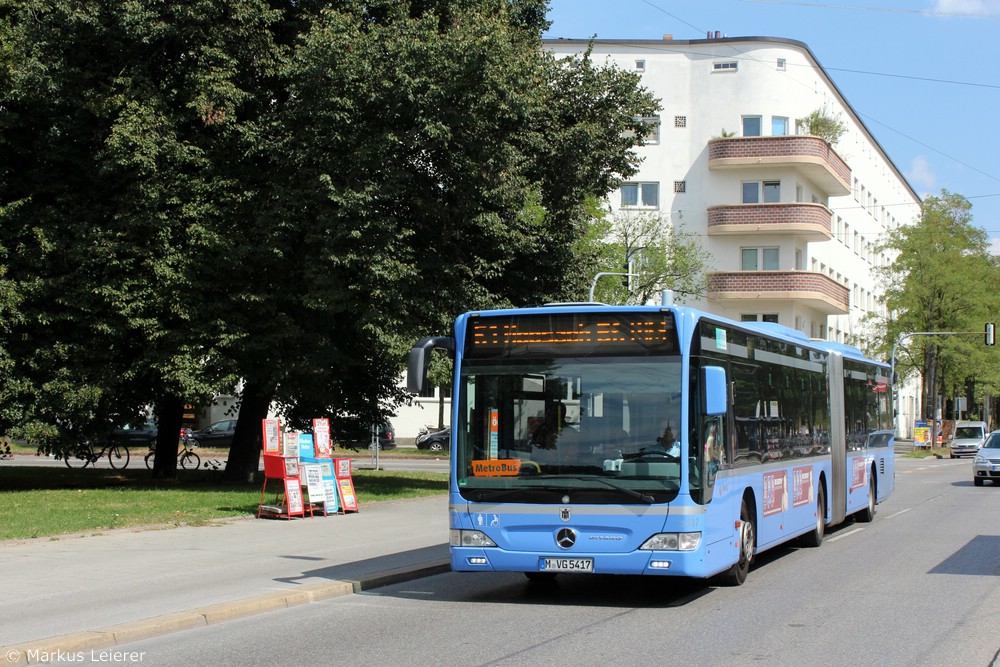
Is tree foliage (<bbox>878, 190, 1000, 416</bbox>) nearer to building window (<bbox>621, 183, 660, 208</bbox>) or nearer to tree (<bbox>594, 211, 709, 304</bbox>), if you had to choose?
building window (<bbox>621, 183, 660, 208</bbox>)

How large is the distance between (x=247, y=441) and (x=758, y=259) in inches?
1457

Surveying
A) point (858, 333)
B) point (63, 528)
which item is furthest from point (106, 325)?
point (858, 333)

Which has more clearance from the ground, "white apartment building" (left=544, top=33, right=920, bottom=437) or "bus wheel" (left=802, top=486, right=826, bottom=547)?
"white apartment building" (left=544, top=33, right=920, bottom=437)

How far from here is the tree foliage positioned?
6838 cm

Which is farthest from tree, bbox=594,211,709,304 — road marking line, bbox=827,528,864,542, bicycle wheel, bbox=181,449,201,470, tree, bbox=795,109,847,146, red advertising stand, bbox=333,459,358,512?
road marking line, bbox=827,528,864,542

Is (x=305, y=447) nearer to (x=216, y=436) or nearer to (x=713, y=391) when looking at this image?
(x=713, y=391)

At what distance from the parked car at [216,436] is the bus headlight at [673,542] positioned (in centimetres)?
4901

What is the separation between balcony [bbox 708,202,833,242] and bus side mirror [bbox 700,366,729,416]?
48.6 metres

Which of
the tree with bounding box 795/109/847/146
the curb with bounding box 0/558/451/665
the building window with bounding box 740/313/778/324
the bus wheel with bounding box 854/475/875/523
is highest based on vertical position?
the tree with bounding box 795/109/847/146

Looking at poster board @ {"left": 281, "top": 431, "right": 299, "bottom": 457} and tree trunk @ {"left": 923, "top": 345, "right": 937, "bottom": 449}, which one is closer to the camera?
poster board @ {"left": 281, "top": 431, "right": 299, "bottom": 457}

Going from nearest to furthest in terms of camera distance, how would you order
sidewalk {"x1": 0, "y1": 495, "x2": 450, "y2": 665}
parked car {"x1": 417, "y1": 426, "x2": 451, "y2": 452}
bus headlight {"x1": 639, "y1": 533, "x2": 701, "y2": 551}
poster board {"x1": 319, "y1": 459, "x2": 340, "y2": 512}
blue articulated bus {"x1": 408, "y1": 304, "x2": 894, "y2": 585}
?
sidewalk {"x1": 0, "y1": 495, "x2": 450, "y2": 665} → bus headlight {"x1": 639, "y1": 533, "x2": 701, "y2": 551} → blue articulated bus {"x1": 408, "y1": 304, "x2": 894, "y2": 585} → poster board {"x1": 319, "y1": 459, "x2": 340, "y2": 512} → parked car {"x1": 417, "y1": 426, "x2": 451, "y2": 452}

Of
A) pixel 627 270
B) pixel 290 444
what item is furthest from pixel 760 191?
pixel 290 444

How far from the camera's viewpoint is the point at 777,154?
57.9 meters

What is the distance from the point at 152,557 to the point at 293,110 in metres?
11.9
